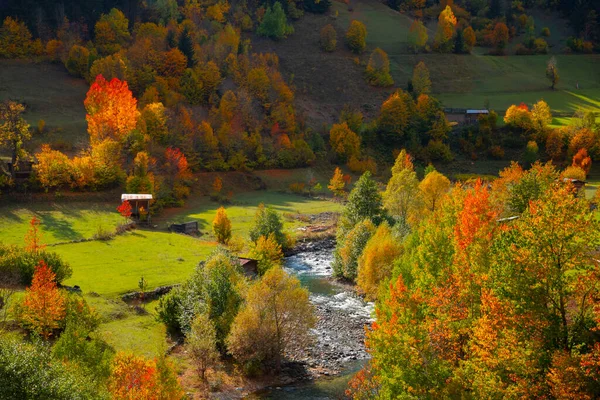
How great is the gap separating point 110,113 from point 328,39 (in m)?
79.8

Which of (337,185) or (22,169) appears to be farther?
(337,185)

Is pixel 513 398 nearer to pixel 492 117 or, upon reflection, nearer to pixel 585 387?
pixel 585 387

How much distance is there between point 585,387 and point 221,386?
2435cm

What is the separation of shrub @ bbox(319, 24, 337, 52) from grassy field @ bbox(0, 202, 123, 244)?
9252 cm

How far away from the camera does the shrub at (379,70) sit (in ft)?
485

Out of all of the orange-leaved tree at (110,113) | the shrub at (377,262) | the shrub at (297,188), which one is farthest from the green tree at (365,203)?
the orange-leaved tree at (110,113)

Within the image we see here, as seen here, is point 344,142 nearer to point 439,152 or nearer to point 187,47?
point 439,152

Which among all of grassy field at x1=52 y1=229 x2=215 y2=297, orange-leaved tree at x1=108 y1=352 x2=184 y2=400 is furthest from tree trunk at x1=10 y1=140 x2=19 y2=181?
orange-leaved tree at x1=108 y1=352 x2=184 y2=400

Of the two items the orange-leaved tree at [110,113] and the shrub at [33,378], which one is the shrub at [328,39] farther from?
the shrub at [33,378]

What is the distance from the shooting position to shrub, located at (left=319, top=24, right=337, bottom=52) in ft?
521

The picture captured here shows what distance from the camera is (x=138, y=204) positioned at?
79250mm

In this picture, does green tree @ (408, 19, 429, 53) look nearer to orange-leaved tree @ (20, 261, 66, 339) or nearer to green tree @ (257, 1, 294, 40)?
green tree @ (257, 1, 294, 40)

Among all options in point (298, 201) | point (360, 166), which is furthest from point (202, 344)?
point (360, 166)

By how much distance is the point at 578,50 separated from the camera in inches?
6934
